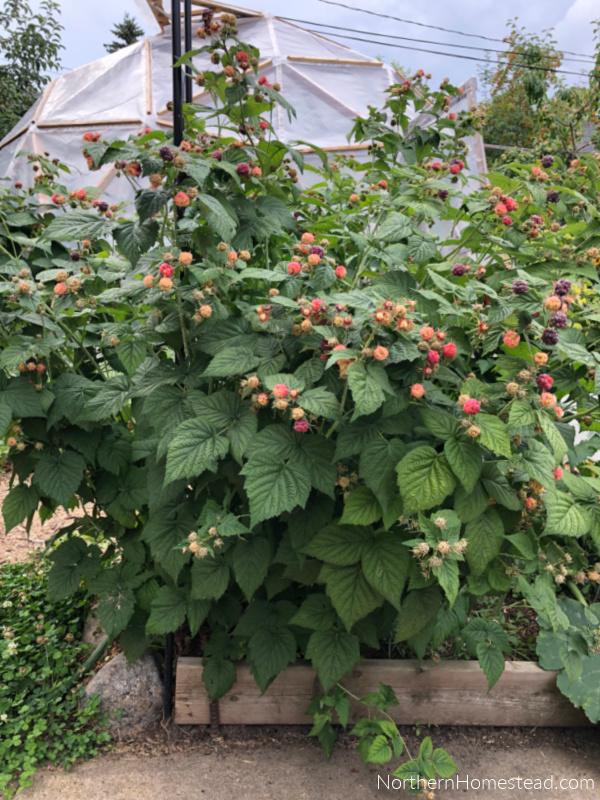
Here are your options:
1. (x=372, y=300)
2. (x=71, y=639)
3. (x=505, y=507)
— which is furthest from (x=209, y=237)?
(x=71, y=639)

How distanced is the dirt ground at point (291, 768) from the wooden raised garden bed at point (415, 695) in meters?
0.05

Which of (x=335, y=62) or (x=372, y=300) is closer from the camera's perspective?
(x=372, y=300)

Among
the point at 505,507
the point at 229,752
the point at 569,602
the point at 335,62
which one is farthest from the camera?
the point at 335,62

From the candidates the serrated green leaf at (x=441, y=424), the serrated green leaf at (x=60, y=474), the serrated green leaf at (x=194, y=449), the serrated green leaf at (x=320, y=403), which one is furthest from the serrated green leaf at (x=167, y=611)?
the serrated green leaf at (x=441, y=424)

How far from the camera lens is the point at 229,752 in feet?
6.23

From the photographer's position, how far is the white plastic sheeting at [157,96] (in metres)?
7.96

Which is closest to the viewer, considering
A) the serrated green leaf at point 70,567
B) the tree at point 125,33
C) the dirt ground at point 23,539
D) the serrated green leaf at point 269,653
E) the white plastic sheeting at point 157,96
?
the serrated green leaf at point 269,653

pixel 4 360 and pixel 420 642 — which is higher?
pixel 4 360

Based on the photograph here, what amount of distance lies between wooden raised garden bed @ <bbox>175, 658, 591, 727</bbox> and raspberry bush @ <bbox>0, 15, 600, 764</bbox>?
4.5 inches

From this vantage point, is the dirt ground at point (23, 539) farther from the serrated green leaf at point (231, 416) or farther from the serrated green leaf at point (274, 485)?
the serrated green leaf at point (274, 485)

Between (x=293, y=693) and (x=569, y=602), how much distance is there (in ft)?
3.55

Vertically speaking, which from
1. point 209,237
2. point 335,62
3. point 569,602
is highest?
point 335,62

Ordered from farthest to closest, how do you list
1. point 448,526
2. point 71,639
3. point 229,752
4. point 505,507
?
point 71,639, point 229,752, point 505,507, point 448,526

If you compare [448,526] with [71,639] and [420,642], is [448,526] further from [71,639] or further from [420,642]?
[71,639]
